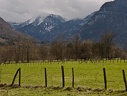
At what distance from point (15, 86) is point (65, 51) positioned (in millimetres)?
157260

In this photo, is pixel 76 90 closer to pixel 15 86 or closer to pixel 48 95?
pixel 48 95

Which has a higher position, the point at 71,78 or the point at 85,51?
the point at 85,51

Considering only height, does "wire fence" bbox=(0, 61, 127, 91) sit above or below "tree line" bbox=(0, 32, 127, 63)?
below

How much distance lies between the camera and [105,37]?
180 m

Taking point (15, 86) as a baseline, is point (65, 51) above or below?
above

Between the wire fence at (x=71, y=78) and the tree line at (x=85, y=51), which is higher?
the tree line at (x=85, y=51)

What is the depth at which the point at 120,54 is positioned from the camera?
19412 cm

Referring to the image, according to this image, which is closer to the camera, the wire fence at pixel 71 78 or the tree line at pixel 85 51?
the wire fence at pixel 71 78

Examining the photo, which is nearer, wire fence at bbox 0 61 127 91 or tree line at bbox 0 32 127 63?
wire fence at bbox 0 61 127 91

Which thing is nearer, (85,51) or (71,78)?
(71,78)

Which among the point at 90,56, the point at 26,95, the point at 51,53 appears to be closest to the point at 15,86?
the point at 26,95

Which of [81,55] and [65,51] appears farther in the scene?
[65,51]

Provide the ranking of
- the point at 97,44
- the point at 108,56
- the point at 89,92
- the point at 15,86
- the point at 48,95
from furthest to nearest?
1. the point at 97,44
2. the point at 108,56
3. the point at 15,86
4. the point at 89,92
5. the point at 48,95

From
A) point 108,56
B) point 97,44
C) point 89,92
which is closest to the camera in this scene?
point 89,92
